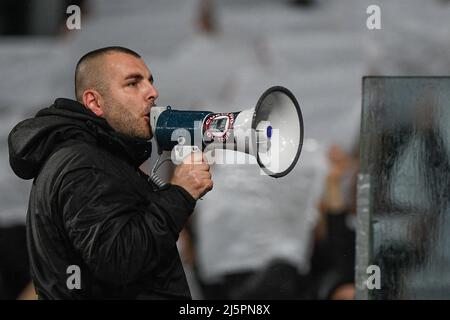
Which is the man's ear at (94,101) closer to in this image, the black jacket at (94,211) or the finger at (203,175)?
the black jacket at (94,211)

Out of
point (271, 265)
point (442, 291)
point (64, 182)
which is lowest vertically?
point (271, 265)

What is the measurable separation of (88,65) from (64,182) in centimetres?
40

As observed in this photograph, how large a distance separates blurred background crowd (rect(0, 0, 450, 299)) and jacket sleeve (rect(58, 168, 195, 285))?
2100 millimetres

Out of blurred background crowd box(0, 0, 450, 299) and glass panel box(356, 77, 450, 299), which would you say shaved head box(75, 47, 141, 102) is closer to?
glass panel box(356, 77, 450, 299)

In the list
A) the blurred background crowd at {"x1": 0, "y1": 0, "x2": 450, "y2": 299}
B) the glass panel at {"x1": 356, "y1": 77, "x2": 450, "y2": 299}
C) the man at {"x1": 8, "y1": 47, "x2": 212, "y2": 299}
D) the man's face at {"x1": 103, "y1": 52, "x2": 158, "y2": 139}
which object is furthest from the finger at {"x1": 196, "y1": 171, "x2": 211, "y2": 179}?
the blurred background crowd at {"x1": 0, "y1": 0, "x2": 450, "y2": 299}

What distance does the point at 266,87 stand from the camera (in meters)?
5.14

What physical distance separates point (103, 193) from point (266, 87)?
2.97 meters

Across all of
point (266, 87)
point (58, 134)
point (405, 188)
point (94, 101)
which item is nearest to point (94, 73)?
point (94, 101)

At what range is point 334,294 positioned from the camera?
13.7 feet

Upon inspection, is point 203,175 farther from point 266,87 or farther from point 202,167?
point 266,87

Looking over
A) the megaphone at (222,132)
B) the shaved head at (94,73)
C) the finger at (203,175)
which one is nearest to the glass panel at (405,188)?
the megaphone at (222,132)
